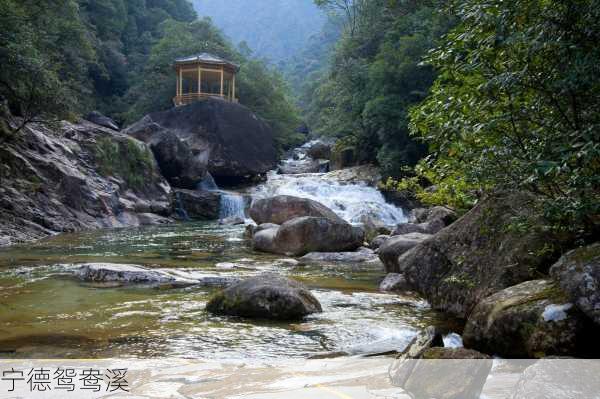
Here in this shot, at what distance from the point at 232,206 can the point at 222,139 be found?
18.0 ft

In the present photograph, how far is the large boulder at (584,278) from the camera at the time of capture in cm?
325

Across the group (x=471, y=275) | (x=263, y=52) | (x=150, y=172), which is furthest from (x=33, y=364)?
(x=263, y=52)

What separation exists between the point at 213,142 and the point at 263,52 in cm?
8626

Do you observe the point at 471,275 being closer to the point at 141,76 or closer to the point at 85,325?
the point at 85,325

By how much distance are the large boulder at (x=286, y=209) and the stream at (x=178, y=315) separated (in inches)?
179

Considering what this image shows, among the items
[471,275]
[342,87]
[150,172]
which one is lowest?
[471,275]

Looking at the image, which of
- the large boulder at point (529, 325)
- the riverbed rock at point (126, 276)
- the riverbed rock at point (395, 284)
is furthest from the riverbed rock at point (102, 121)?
the large boulder at point (529, 325)

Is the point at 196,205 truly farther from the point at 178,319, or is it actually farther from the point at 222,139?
the point at 178,319

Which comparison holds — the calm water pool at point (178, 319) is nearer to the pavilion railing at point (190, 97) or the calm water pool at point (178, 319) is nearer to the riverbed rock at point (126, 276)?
the riverbed rock at point (126, 276)

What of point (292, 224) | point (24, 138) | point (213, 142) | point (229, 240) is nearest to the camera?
point (292, 224)

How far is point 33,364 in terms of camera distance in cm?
387

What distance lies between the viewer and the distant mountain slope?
4469 inches

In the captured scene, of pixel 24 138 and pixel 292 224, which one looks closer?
pixel 292 224

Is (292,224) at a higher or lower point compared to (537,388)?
higher
